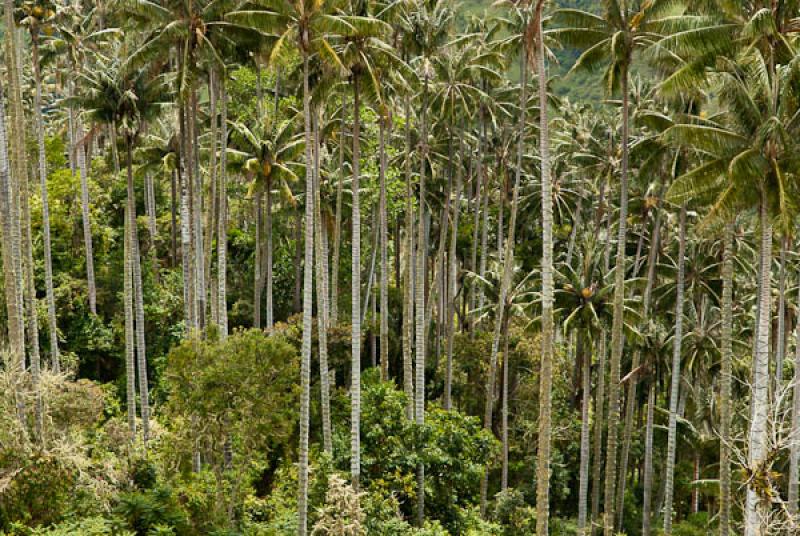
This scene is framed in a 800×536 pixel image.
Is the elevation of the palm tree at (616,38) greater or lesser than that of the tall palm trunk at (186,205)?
greater

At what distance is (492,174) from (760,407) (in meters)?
33.8

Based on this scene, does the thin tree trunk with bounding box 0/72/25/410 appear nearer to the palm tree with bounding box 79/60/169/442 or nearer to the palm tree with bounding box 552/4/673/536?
the palm tree with bounding box 79/60/169/442

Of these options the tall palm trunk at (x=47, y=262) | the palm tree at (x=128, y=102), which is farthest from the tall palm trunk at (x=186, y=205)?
the tall palm trunk at (x=47, y=262)

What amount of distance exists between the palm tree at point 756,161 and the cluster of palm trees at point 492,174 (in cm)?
7

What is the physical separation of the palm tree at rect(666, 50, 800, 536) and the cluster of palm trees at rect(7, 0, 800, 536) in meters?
0.07

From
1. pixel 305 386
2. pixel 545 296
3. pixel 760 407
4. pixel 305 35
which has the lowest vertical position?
pixel 305 386

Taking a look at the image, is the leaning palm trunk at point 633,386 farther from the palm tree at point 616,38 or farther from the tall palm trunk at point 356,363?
the tall palm trunk at point 356,363

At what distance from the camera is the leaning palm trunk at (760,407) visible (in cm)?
2045

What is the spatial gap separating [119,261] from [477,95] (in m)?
20.3

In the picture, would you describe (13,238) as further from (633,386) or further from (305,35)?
(633,386)

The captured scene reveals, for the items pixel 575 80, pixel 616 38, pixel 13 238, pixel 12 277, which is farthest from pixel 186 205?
pixel 575 80

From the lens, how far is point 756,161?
21375mm

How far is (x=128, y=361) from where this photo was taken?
33.5 metres

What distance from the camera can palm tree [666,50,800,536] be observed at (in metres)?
21.1
